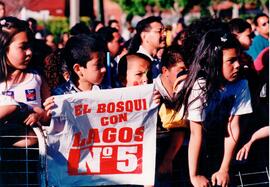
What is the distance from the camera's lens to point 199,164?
14.9 ft

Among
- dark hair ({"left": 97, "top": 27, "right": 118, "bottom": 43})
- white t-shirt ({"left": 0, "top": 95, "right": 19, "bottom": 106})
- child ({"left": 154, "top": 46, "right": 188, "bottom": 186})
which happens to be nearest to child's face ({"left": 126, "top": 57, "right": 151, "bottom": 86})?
child ({"left": 154, "top": 46, "right": 188, "bottom": 186})

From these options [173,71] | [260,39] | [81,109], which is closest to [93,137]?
[81,109]

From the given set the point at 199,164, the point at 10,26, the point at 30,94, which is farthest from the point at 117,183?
the point at 10,26

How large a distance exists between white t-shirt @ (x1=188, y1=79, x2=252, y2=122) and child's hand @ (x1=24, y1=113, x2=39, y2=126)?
0.94 metres

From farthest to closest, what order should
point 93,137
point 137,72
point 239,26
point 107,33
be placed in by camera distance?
1. point 107,33
2. point 239,26
3. point 137,72
4. point 93,137

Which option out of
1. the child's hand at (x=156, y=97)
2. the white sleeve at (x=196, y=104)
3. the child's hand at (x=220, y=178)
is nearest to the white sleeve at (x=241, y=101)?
the white sleeve at (x=196, y=104)

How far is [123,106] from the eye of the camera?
432 cm

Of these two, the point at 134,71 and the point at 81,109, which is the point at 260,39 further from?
the point at 81,109

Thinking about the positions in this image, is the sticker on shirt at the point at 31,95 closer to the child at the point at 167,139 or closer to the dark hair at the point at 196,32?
the child at the point at 167,139

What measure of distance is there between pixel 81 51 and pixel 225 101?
981 mm

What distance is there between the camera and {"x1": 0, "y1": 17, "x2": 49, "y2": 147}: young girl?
15.0ft

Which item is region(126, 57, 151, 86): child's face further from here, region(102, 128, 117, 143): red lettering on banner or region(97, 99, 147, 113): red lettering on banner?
region(102, 128, 117, 143): red lettering on banner

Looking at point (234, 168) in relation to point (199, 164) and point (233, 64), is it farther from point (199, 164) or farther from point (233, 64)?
point (233, 64)

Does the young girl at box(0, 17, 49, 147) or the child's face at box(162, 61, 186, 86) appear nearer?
the young girl at box(0, 17, 49, 147)
